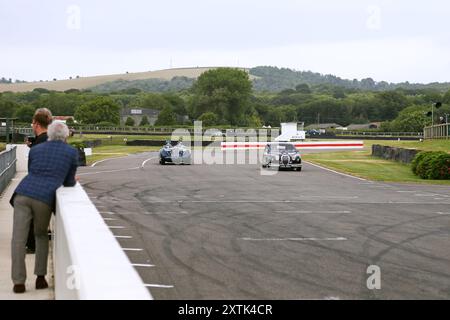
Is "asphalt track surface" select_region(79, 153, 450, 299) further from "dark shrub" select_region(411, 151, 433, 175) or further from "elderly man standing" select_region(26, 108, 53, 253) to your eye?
"dark shrub" select_region(411, 151, 433, 175)

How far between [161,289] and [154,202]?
12.5 m

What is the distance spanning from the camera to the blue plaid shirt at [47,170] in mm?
8867

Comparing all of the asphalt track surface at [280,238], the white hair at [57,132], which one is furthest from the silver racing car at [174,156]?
the white hair at [57,132]

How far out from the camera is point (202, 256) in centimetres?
1202

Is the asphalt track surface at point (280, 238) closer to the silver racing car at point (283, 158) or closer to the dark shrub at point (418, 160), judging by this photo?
the dark shrub at point (418, 160)

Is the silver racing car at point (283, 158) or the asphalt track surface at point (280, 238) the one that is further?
the silver racing car at point (283, 158)

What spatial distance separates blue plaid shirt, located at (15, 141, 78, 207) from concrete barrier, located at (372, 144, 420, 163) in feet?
123

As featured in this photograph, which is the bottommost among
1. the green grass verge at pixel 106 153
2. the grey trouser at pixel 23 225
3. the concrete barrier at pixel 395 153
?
the green grass verge at pixel 106 153

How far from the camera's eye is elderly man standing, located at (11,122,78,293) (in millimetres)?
8875

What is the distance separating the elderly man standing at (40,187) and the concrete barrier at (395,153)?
37350 millimetres

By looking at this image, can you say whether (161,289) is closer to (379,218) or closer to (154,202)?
(379,218)

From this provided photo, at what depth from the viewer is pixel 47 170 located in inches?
351

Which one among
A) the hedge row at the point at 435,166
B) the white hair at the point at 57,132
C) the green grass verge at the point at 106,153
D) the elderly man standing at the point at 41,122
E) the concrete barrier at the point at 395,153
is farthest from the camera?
the green grass verge at the point at 106,153

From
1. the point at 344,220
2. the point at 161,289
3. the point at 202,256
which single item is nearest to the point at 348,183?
the point at 344,220
